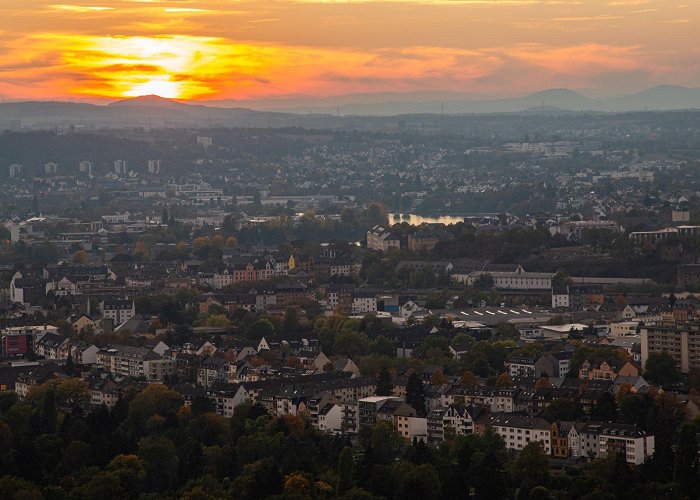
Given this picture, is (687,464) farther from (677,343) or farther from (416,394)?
(677,343)

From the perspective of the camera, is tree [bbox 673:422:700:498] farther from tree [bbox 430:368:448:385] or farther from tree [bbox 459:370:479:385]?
tree [bbox 430:368:448:385]

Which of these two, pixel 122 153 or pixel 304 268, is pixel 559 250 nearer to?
pixel 304 268

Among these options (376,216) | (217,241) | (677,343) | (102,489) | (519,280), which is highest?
(677,343)

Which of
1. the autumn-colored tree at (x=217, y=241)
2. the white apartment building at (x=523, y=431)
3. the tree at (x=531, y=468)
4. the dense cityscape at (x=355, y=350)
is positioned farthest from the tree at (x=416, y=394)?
the autumn-colored tree at (x=217, y=241)

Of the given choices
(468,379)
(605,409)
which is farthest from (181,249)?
(605,409)

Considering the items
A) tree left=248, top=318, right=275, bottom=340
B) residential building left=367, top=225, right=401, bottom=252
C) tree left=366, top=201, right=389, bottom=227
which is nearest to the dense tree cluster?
tree left=248, top=318, right=275, bottom=340

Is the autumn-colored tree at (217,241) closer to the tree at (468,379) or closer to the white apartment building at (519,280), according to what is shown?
the white apartment building at (519,280)
